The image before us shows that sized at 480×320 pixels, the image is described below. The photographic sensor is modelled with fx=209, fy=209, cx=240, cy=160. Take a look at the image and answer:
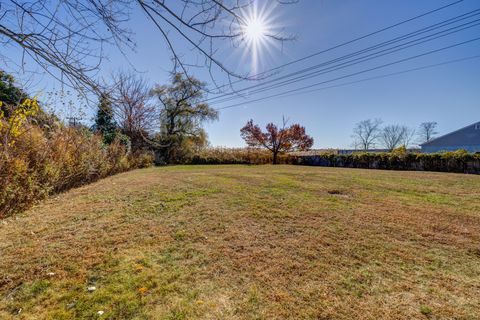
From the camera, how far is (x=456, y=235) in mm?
2725

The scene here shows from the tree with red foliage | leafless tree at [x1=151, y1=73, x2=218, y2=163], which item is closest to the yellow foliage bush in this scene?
leafless tree at [x1=151, y1=73, x2=218, y2=163]

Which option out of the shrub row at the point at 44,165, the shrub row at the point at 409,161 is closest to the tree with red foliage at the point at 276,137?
the shrub row at the point at 409,161

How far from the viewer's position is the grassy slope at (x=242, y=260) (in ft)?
5.09

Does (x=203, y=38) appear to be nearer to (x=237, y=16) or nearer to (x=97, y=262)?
(x=237, y=16)

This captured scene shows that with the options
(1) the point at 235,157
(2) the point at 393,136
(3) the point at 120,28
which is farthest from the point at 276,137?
(2) the point at 393,136

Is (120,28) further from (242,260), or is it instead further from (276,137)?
(276,137)

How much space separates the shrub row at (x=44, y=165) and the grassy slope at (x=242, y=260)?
407 millimetres

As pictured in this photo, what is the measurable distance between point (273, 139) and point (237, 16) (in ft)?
57.1

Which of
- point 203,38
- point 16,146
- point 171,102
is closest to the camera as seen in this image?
point 203,38

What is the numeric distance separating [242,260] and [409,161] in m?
13.9

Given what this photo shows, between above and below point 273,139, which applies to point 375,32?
above

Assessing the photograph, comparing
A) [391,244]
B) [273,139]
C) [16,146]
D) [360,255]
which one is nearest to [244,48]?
[360,255]

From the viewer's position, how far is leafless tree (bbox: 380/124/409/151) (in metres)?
38.8

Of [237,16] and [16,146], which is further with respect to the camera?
[16,146]
